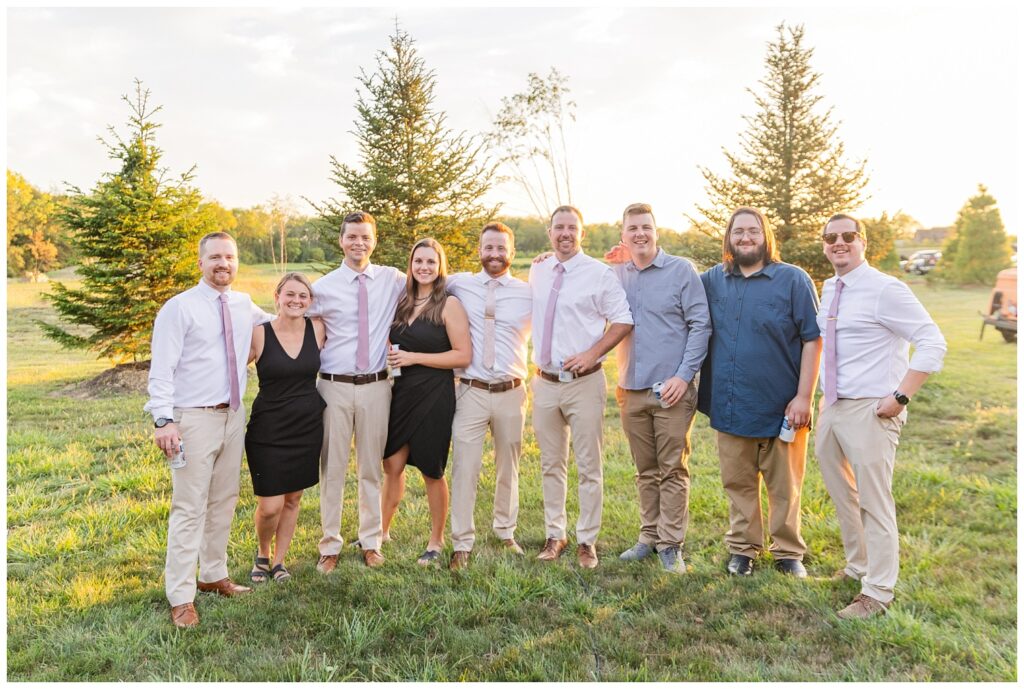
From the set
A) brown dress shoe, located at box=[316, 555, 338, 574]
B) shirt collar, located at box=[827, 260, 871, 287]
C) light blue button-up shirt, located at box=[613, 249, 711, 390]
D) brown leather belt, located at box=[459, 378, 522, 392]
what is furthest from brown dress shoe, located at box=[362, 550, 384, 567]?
shirt collar, located at box=[827, 260, 871, 287]

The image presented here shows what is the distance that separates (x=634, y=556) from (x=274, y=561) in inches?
102

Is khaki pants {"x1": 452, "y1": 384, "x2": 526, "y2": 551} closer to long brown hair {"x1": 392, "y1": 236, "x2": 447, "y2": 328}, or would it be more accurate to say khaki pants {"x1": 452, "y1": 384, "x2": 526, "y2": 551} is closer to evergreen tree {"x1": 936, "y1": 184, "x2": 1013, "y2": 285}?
long brown hair {"x1": 392, "y1": 236, "x2": 447, "y2": 328}

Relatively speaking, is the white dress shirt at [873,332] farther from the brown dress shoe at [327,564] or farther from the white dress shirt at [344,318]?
the brown dress shoe at [327,564]

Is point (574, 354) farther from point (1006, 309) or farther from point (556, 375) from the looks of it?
point (1006, 309)

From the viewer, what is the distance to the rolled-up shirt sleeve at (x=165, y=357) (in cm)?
402

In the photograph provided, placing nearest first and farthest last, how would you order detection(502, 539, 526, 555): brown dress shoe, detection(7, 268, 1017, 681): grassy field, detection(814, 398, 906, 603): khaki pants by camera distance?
detection(7, 268, 1017, 681): grassy field, detection(814, 398, 906, 603): khaki pants, detection(502, 539, 526, 555): brown dress shoe

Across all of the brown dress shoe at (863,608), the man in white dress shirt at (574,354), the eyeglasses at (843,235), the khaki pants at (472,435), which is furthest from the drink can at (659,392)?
the brown dress shoe at (863,608)

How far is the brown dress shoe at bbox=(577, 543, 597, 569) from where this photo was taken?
4934 mm

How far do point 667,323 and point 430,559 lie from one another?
7.86ft

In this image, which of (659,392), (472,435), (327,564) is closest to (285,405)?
(327,564)

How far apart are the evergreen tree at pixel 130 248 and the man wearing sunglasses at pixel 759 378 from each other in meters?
10.9

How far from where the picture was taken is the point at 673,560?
4.89 meters

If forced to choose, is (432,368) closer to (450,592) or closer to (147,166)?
(450,592)

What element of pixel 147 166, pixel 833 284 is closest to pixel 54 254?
pixel 147 166
